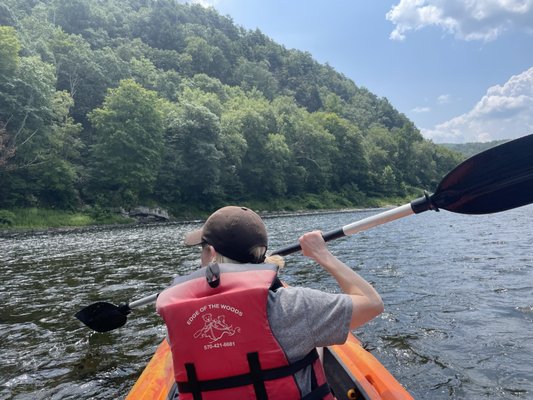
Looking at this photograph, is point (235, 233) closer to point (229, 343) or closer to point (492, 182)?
point (229, 343)

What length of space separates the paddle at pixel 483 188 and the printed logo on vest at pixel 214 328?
1539 mm

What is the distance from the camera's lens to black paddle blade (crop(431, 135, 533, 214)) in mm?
3482

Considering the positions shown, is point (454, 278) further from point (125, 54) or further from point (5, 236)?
point (125, 54)

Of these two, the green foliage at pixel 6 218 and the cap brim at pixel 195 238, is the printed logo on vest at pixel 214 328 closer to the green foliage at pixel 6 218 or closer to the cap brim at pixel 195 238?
the cap brim at pixel 195 238

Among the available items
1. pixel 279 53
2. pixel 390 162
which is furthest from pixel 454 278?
pixel 279 53

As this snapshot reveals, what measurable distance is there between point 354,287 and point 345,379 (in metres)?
1.64

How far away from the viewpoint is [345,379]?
3443mm

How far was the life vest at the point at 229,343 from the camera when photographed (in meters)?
2.05

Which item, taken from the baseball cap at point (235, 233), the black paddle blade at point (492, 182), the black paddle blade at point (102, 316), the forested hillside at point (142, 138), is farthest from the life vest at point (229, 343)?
the forested hillside at point (142, 138)

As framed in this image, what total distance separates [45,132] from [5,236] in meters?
12.7

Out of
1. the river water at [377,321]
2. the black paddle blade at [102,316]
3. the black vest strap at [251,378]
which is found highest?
the black vest strap at [251,378]

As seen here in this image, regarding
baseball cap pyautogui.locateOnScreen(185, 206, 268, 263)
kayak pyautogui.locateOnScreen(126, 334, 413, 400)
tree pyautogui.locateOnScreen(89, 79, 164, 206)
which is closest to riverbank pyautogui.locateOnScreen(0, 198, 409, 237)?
tree pyautogui.locateOnScreen(89, 79, 164, 206)

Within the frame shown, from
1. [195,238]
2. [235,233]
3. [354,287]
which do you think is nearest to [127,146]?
[195,238]

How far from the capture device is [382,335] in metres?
6.32
